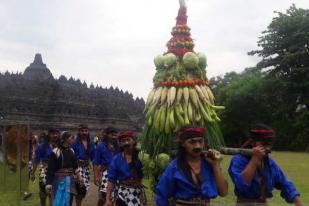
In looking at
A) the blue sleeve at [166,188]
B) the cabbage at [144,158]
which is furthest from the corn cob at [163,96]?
the blue sleeve at [166,188]

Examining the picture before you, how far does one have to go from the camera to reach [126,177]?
716 centimetres

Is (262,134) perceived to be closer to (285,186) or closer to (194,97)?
(285,186)

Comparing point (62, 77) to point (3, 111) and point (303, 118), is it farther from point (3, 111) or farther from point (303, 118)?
point (303, 118)

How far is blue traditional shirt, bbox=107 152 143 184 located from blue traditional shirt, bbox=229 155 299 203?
2.28 meters

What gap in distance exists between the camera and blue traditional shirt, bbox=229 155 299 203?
504cm

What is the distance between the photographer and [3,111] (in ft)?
130

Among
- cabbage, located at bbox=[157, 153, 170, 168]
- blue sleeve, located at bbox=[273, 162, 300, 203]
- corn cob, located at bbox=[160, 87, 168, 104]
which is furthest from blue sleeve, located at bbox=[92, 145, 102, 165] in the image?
blue sleeve, located at bbox=[273, 162, 300, 203]

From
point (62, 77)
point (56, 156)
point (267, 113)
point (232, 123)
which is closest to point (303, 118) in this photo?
point (267, 113)

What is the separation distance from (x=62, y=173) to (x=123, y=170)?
2.38 metres

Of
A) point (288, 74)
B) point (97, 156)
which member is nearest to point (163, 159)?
point (97, 156)

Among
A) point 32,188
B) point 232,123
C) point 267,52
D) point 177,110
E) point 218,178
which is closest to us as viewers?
point 218,178

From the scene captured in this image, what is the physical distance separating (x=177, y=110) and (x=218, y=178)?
2301mm

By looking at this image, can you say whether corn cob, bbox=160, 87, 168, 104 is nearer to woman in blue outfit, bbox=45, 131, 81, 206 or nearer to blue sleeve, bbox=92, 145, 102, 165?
woman in blue outfit, bbox=45, 131, 81, 206

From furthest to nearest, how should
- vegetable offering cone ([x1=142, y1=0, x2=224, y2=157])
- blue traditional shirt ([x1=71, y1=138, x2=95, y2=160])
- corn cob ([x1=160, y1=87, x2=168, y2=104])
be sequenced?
blue traditional shirt ([x1=71, y1=138, x2=95, y2=160]), corn cob ([x1=160, y1=87, x2=168, y2=104]), vegetable offering cone ([x1=142, y1=0, x2=224, y2=157])
